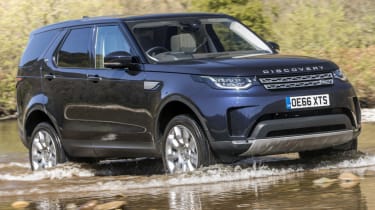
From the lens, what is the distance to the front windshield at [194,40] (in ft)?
32.9

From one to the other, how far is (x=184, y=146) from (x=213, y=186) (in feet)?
2.47

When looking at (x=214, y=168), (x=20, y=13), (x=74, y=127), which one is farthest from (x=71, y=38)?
(x=20, y=13)

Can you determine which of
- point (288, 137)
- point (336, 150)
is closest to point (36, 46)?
point (336, 150)

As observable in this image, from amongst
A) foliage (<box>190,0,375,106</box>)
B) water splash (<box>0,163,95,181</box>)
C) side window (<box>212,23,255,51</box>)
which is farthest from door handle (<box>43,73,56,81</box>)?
foliage (<box>190,0,375,106</box>)

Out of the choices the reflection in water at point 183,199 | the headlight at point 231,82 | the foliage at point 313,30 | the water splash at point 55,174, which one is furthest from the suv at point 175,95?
the foliage at point 313,30

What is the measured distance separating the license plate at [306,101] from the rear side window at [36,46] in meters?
3.65

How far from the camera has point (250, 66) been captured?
8.97 meters

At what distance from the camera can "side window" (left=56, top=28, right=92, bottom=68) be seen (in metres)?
10.8

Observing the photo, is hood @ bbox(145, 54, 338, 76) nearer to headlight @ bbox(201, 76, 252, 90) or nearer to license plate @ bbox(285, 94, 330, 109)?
headlight @ bbox(201, 76, 252, 90)

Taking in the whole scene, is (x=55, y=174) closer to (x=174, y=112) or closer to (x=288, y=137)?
(x=174, y=112)

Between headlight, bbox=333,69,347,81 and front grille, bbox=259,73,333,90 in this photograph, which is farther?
headlight, bbox=333,69,347,81

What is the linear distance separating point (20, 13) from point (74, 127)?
36.3ft

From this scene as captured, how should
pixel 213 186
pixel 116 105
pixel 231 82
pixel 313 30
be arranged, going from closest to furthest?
pixel 213 186
pixel 231 82
pixel 116 105
pixel 313 30

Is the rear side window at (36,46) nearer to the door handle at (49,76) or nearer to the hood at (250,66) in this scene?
the door handle at (49,76)
